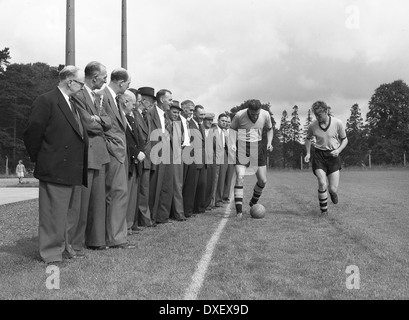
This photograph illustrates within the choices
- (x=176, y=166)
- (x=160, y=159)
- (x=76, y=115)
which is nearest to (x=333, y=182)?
(x=176, y=166)

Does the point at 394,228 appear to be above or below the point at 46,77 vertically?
below

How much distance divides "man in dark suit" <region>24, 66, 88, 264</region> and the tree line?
50.6 meters

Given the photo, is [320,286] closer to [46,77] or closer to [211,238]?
[211,238]

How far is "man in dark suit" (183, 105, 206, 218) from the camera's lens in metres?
11.6

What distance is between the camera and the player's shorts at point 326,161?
11172 mm

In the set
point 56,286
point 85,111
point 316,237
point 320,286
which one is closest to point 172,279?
point 56,286

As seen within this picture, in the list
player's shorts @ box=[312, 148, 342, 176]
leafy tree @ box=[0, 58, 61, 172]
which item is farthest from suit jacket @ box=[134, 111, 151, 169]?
leafy tree @ box=[0, 58, 61, 172]

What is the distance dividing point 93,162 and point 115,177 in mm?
614

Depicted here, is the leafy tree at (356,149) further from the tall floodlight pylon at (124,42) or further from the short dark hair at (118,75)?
the short dark hair at (118,75)

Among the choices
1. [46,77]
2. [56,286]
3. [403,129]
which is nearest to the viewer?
[56,286]

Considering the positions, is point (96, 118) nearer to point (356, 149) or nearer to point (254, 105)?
point (254, 105)

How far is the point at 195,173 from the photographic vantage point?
39.1 feet

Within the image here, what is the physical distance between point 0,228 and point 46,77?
86307mm

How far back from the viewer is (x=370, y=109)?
351 ft
